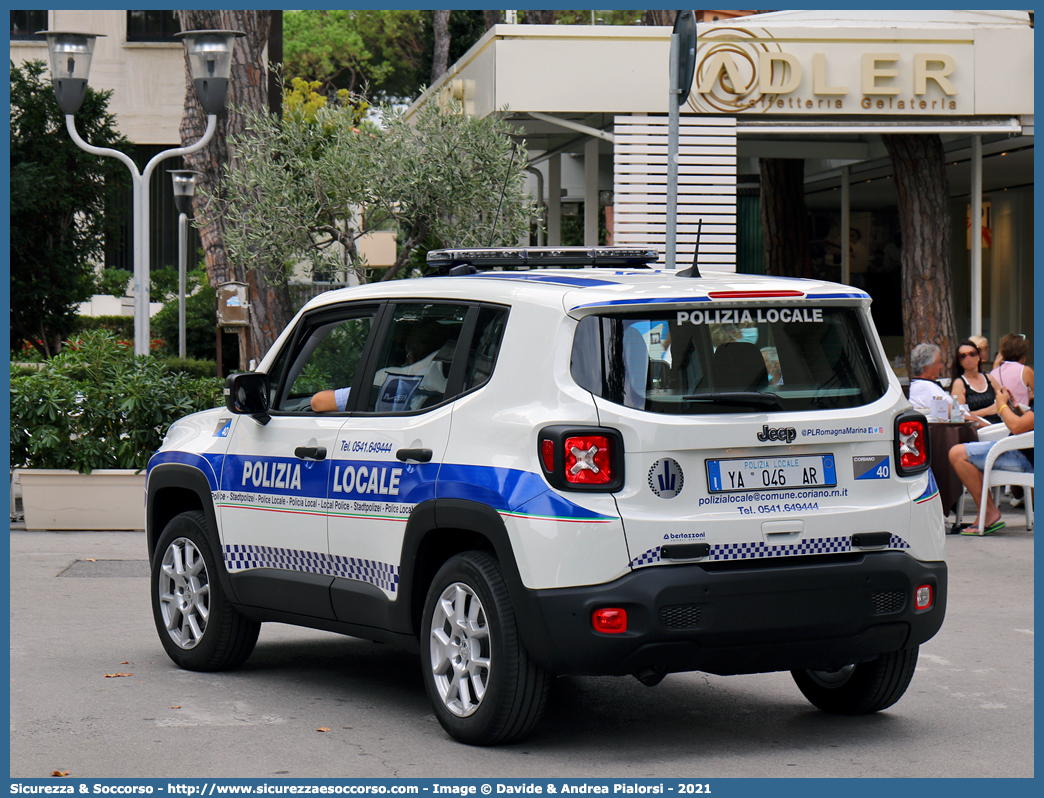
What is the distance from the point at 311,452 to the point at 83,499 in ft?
22.5

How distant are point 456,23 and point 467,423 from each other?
41781 millimetres

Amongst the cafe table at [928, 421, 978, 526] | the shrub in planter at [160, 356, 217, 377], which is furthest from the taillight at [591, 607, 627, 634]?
the shrub in planter at [160, 356, 217, 377]

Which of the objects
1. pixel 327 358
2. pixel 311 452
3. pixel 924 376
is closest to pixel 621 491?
pixel 311 452

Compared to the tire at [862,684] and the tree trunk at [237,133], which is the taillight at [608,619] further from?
the tree trunk at [237,133]

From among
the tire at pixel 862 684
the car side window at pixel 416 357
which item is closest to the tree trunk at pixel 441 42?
the car side window at pixel 416 357

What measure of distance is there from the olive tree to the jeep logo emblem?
39.7 ft

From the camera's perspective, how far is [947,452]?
12.8 metres

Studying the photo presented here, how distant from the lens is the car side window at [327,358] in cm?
651

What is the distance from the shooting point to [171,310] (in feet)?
117

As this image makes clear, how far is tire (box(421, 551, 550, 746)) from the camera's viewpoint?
5.39 metres

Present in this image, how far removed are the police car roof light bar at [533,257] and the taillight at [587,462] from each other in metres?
1.39

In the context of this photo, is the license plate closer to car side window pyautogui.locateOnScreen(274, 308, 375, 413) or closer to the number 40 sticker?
the number 40 sticker

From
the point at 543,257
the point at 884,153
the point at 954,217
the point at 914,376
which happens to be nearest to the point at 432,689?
the point at 543,257

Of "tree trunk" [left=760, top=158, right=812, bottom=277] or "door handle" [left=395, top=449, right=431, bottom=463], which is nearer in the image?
"door handle" [left=395, top=449, right=431, bottom=463]
